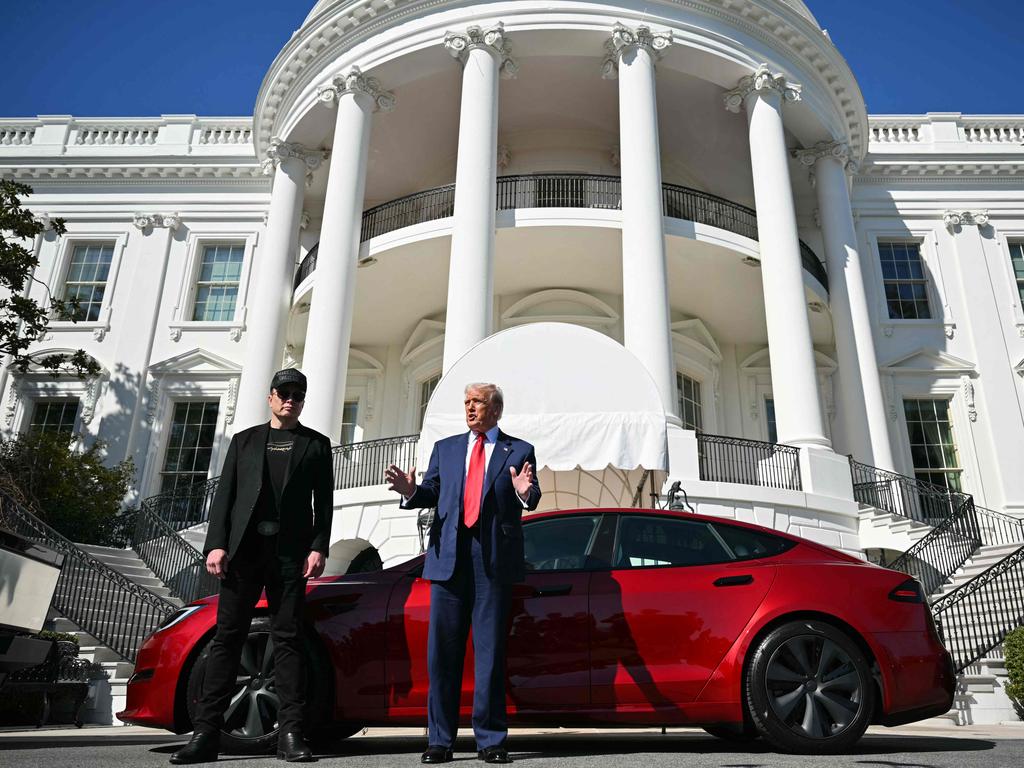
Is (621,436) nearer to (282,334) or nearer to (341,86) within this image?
(282,334)

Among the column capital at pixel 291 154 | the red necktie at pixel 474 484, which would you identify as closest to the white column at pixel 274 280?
the column capital at pixel 291 154

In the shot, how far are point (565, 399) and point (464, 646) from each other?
5.99 m

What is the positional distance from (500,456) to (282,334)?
14.4m

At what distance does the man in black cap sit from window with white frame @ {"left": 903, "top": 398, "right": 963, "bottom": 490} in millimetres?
18470

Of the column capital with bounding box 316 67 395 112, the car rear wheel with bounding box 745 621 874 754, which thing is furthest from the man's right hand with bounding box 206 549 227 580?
the column capital with bounding box 316 67 395 112

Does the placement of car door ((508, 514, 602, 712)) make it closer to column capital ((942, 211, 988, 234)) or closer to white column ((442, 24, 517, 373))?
white column ((442, 24, 517, 373))

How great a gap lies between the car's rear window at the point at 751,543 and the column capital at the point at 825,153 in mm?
16487

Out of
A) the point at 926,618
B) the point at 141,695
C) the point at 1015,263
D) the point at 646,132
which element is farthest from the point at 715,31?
the point at 141,695

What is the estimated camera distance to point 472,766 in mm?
3672

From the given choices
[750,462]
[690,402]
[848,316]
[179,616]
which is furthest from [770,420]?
[179,616]

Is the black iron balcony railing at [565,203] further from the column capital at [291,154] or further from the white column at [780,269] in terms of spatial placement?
the column capital at [291,154]

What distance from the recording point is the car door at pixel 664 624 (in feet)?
14.4

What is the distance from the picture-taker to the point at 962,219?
71.4 feet

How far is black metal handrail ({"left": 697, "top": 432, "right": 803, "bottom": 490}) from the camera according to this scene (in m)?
13.5
